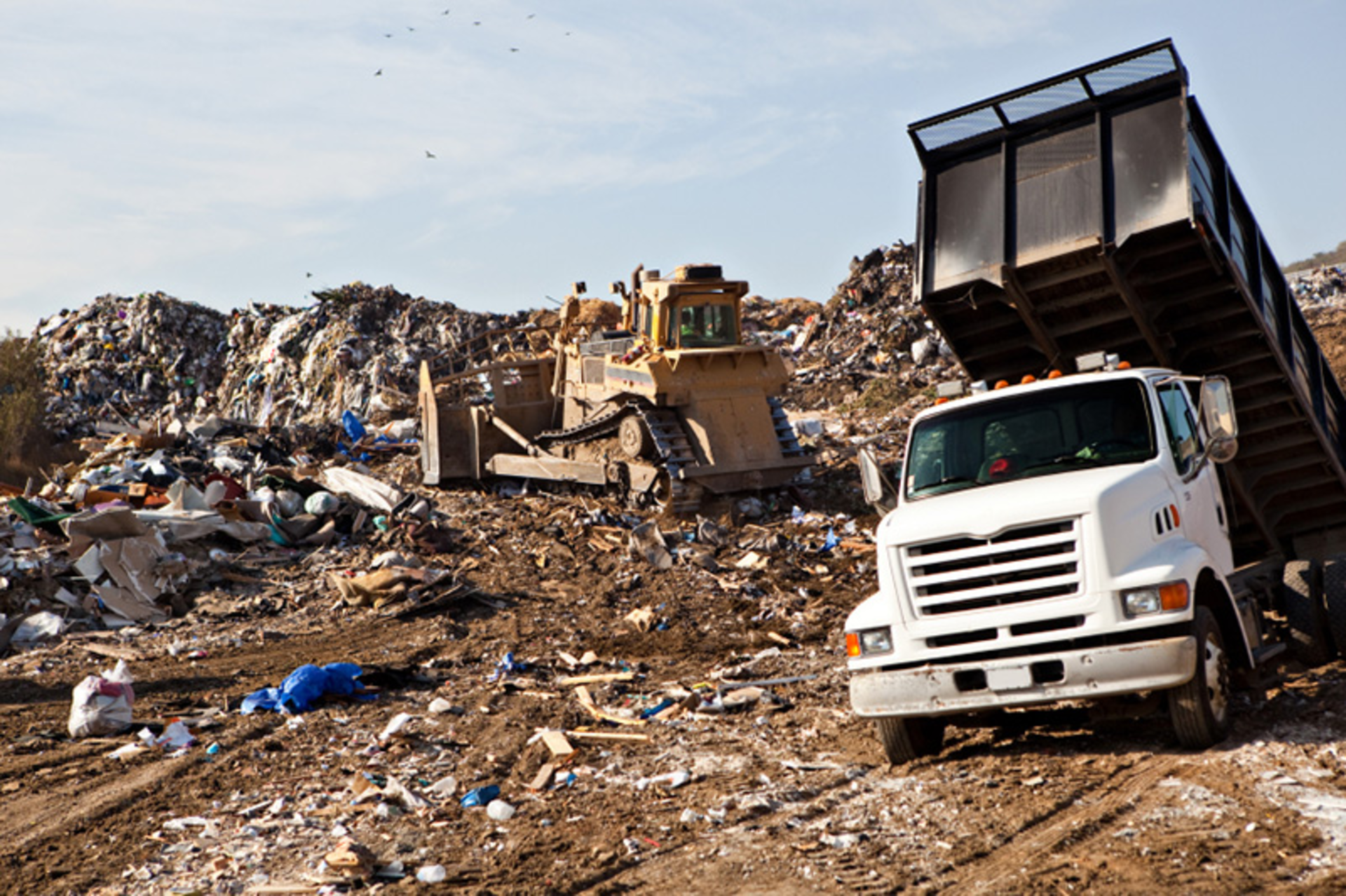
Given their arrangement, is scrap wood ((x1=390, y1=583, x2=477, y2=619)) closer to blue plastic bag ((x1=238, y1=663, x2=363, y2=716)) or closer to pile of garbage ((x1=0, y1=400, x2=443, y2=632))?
pile of garbage ((x1=0, y1=400, x2=443, y2=632))

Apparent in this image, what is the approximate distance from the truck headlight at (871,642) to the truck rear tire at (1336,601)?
122 inches

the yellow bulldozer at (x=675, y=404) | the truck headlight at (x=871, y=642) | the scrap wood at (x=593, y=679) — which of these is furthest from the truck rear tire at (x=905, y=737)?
the yellow bulldozer at (x=675, y=404)

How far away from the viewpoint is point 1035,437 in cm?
664

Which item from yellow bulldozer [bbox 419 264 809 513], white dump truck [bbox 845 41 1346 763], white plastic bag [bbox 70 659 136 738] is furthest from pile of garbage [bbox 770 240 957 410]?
white plastic bag [bbox 70 659 136 738]

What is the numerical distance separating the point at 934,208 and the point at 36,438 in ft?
80.4

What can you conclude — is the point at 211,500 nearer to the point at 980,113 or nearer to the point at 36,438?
the point at 980,113

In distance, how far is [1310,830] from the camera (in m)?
4.86

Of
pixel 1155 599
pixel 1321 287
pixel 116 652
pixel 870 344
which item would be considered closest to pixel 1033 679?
pixel 1155 599

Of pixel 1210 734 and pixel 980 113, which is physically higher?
pixel 980 113

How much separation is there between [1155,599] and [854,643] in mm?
1470

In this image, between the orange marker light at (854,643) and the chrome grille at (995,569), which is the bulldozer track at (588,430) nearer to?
the orange marker light at (854,643)

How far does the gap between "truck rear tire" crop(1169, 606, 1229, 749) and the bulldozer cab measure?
9.82m

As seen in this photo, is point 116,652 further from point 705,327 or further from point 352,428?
point 352,428

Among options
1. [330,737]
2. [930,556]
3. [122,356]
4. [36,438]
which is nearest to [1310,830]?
[930,556]
